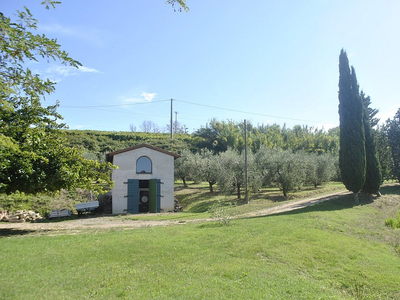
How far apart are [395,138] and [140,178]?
84.8 feet

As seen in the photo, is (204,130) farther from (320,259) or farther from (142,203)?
(320,259)

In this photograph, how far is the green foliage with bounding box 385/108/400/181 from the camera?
27453mm

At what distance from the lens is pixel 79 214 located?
22141 millimetres

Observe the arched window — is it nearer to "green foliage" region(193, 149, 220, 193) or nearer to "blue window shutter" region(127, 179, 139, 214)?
"blue window shutter" region(127, 179, 139, 214)

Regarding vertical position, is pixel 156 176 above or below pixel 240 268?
above

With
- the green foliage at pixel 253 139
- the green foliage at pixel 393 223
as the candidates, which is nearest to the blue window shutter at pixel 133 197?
the green foliage at pixel 393 223

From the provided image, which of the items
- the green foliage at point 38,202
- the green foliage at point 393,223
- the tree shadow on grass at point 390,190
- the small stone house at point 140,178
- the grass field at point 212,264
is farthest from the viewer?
the tree shadow on grass at point 390,190

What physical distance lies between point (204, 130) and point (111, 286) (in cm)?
5490

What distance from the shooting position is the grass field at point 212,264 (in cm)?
605

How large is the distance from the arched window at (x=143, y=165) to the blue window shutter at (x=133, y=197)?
1015 millimetres

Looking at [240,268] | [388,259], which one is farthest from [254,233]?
[388,259]

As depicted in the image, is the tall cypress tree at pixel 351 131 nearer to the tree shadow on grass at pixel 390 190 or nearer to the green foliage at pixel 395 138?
the tree shadow on grass at pixel 390 190

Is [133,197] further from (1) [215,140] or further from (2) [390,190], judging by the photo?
(1) [215,140]

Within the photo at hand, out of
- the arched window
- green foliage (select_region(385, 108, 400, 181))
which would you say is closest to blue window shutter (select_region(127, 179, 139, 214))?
the arched window
